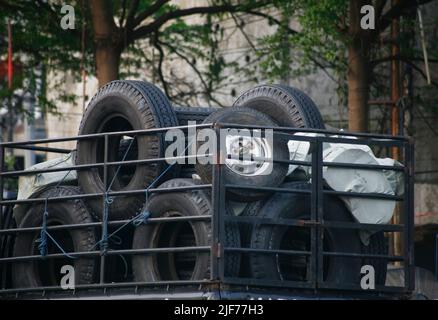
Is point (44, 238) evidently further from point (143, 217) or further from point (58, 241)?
point (143, 217)

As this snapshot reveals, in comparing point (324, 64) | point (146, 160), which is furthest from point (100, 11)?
point (146, 160)

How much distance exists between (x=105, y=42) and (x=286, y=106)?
25.6 ft

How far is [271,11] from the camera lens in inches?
824

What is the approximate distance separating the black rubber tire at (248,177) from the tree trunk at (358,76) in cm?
779

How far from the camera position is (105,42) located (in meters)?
16.5

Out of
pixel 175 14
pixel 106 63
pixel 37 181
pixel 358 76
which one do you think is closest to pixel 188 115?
pixel 37 181

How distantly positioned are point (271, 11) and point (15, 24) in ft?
16.3

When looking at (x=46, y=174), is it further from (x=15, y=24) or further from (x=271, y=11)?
(x=271, y=11)

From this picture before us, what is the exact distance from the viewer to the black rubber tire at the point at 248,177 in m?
7.87

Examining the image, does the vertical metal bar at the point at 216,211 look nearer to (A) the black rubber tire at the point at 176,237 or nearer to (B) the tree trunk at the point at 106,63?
(A) the black rubber tire at the point at 176,237

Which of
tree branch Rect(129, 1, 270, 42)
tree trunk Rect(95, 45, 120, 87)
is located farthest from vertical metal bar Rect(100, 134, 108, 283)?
tree branch Rect(129, 1, 270, 42)

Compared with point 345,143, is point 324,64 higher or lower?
higher

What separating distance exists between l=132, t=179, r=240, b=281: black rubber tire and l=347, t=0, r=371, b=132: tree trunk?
8143mm

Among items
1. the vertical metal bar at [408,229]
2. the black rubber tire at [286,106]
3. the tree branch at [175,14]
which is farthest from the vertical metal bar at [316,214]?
the tree branch at [175,14]
